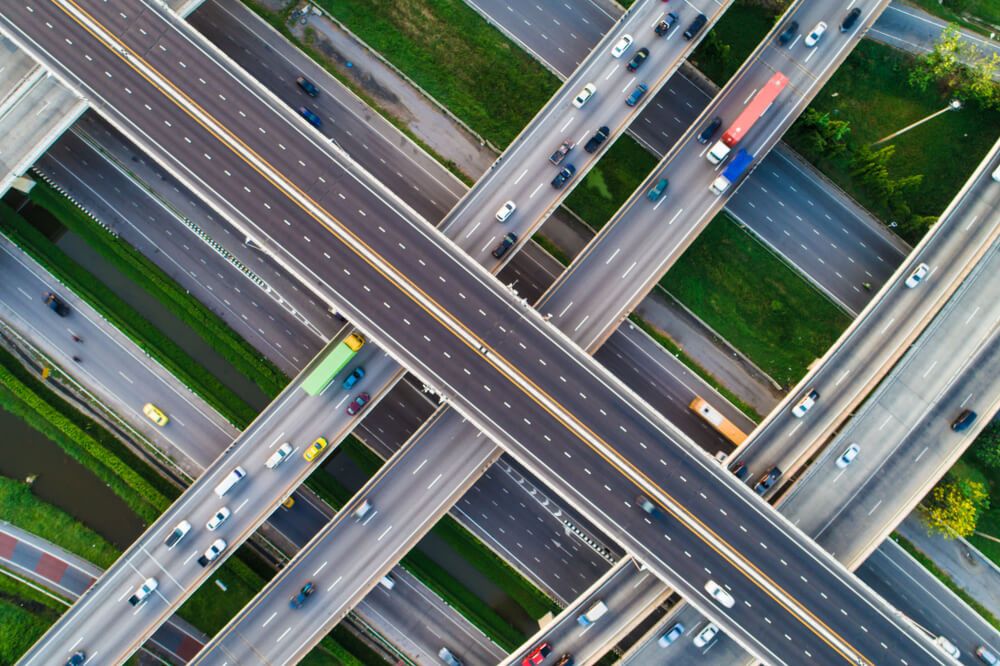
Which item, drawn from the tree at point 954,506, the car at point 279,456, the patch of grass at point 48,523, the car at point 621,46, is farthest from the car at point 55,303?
the tree at point 954,506

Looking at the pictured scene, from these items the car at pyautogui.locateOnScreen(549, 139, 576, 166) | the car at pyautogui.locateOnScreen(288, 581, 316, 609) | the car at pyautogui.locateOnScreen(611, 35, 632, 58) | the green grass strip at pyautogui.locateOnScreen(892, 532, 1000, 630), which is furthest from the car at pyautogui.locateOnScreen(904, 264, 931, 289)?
the car at pyautogui.locateOnScreen(288, 581, 316, 609)

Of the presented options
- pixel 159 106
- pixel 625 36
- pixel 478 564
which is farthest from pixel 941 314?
pixel 159 106

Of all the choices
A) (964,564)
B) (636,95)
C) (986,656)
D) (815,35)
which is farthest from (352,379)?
(986,656)

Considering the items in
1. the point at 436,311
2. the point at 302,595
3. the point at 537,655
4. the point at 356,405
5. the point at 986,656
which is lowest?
the point at 302,595

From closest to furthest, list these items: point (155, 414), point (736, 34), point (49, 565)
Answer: point (49, 565) → point (155, 414) → point (736, 34)

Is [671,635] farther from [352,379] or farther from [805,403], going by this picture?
[352,379]

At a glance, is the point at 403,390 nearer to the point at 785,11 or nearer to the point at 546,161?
the point at 546,161

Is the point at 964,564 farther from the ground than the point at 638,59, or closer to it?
closer to it
